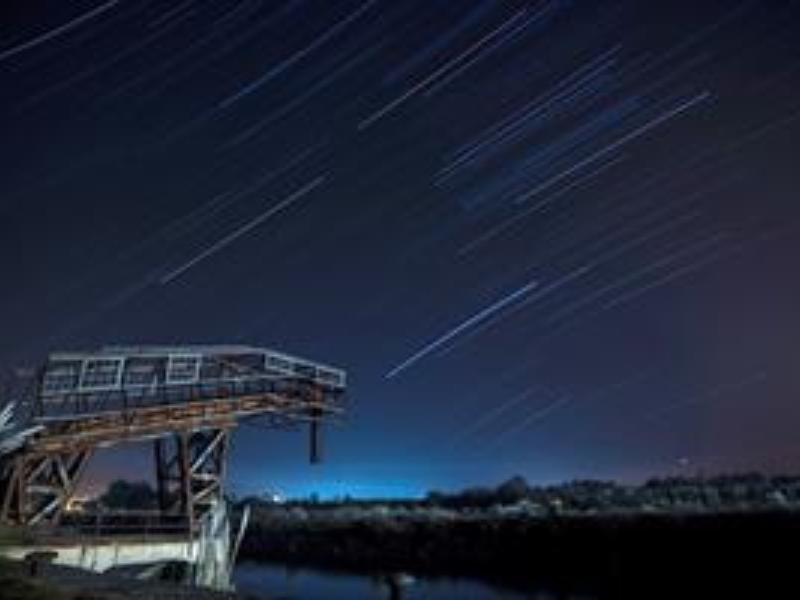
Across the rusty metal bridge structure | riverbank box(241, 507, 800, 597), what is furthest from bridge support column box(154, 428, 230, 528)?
riverbank box(241, 507, 800, 597)

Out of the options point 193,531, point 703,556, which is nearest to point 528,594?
point 703,556

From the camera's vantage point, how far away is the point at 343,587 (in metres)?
70.0

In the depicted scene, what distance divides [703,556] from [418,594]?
1838cm

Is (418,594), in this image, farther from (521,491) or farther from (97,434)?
(521,491)

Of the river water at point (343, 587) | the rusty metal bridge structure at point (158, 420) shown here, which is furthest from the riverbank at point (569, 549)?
the rusty metal bridge structure at point (158, 420)

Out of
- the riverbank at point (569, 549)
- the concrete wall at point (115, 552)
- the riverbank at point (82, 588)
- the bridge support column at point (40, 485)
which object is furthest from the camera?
the riverbank at point (569, 549)

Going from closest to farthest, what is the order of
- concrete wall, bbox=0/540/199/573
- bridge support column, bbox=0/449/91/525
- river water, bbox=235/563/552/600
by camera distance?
concrete wall, bbox=0/540/199/573
bridge support column, bbox=0/449/91/525
river water, bbox=235/563/552/600

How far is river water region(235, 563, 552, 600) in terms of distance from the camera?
6125cm

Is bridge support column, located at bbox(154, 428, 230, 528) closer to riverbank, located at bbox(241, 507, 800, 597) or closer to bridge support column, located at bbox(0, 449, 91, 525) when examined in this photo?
bridge support column, located at bbox(0, 449, 91, 525)

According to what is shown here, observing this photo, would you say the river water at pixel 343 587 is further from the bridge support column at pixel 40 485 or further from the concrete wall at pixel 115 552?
the bridge support column at pixel 40 485

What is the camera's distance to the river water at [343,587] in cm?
6125

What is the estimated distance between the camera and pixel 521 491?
15238 centimetres

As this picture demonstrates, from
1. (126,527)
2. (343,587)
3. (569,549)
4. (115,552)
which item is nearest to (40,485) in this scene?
(126,527)

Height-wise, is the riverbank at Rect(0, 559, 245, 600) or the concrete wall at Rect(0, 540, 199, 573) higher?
the concrete wall at Rect(0, 540, 199, 573)
